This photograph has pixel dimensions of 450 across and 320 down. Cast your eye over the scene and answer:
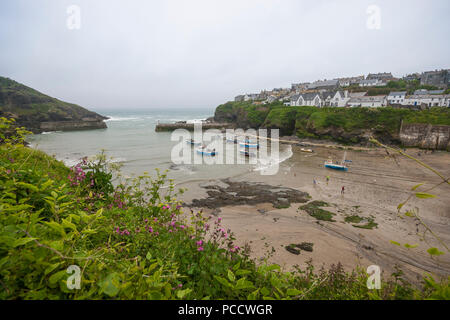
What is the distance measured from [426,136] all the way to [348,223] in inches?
1801

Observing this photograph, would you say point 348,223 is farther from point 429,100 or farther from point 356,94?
point 356,94

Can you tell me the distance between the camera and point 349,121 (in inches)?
2119

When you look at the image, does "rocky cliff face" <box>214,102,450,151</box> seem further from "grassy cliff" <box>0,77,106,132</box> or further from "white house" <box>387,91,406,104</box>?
"grassy cliff" <box>0,77,106,132</box>

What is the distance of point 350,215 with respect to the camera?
52.2 ft

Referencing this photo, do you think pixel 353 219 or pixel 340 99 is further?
pixel 340 99

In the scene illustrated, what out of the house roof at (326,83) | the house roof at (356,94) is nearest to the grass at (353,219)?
the house roof at (356,94)

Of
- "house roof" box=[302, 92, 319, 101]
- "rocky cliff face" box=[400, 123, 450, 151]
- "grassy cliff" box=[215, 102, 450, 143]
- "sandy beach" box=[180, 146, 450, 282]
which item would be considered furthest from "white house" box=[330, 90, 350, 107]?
"sandy beach" box=[180, 146, 450, 282]

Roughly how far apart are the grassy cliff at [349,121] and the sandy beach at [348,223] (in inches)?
892

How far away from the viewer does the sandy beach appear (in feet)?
35.1

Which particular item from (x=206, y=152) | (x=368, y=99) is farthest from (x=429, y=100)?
(x=206, y=152)

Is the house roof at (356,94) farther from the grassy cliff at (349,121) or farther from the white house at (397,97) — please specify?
the grassy cliff at (349,121)

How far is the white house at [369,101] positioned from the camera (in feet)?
218

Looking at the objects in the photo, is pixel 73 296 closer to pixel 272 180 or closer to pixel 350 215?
pixel 350 215
